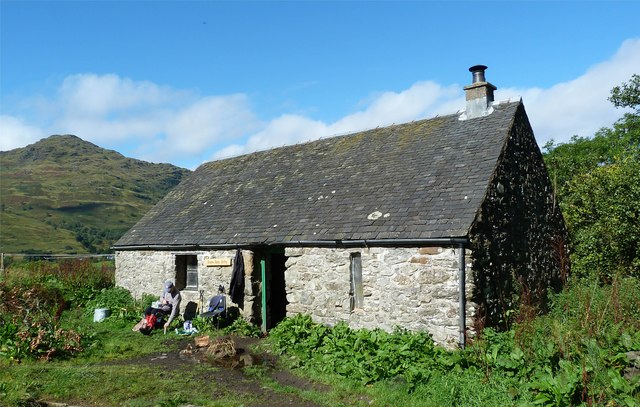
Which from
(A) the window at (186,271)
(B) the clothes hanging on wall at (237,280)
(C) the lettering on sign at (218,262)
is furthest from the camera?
(A) the window at (186,271)

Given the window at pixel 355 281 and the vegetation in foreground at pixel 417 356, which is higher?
the window at pixel 355 281

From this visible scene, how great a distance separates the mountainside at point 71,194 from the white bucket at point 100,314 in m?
63.0

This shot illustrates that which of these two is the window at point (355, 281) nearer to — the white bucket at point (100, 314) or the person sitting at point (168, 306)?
the person sitting at point (168, 306)

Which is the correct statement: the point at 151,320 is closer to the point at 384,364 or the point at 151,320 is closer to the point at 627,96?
the point at 384,364

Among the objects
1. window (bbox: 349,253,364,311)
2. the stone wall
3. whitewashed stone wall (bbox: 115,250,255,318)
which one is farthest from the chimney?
whitewashed stone wall (bbox: 115,250,255,318)

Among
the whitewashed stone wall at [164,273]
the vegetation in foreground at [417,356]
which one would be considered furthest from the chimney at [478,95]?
the whitewashed stone wall at [164,273]

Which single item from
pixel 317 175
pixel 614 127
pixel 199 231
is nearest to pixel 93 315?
pixel 199 231

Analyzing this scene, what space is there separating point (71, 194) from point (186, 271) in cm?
12187

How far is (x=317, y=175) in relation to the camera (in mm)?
14594

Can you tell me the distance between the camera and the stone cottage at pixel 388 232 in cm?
966

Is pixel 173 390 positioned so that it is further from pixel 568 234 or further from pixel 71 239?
pixel 71 239

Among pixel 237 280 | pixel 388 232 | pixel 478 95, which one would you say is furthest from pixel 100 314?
pixel 478 95

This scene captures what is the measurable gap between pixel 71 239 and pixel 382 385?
87220 mm

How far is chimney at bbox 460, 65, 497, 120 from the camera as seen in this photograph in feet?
43.7
